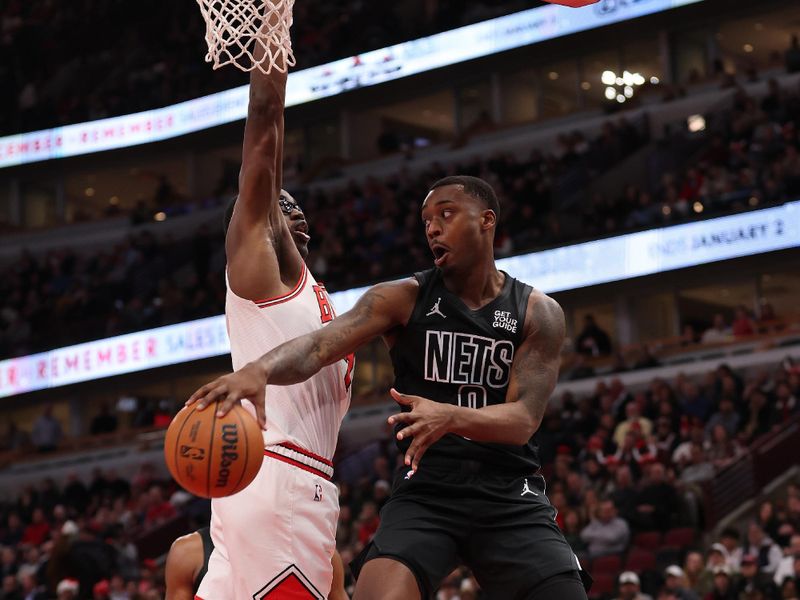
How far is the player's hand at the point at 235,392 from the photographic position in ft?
13.6

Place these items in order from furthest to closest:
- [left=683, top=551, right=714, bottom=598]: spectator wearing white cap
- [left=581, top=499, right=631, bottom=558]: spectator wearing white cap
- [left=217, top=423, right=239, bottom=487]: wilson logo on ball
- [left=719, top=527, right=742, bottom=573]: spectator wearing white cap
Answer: [left=581, top=499, right=631, bottom=558]: spectator wearing white cap, [left=719, top=527, right=742, bottom=573]: spectator wearing white cap, [left=683, top=551, right=714, bottom=598]: spectator wearing white cap, [left=217, top=423, right=239, bottom=487]: wilson logo on ball

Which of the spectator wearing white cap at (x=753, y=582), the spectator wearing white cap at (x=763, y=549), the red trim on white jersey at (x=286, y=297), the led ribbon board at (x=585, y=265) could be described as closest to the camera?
the red trim on white jersey at (x=286, y=297)

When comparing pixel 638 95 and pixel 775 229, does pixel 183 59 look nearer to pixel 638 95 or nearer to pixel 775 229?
pixel 638 95

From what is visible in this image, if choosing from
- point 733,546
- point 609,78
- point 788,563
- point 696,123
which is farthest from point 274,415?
point 609,78

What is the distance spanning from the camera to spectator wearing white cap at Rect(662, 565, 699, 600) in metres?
11.4

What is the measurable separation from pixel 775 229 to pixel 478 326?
17.9m

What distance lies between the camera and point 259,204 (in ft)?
16.3

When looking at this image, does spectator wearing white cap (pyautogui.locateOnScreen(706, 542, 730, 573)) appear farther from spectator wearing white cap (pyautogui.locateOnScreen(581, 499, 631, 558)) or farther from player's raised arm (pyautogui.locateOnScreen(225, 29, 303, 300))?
player's raised arm (pyautogui.locateOnScreen(225, 29, 303, 300))

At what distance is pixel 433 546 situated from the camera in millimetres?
4785

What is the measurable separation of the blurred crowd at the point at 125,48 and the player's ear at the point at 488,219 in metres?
25.6

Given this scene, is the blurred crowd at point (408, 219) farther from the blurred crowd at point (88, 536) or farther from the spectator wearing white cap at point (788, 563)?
the spectator wearing white cap at point (788, 563)

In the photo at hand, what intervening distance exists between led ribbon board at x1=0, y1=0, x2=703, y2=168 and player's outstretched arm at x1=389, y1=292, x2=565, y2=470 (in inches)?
866

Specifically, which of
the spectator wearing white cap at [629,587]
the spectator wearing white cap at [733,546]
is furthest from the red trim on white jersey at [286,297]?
the spectator wearing white cap at [733,546]

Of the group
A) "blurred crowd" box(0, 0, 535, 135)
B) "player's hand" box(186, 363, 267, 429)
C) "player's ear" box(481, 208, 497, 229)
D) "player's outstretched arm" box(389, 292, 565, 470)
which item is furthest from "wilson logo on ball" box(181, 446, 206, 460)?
"blurred crowd" box(0, 0, 535, 135)
